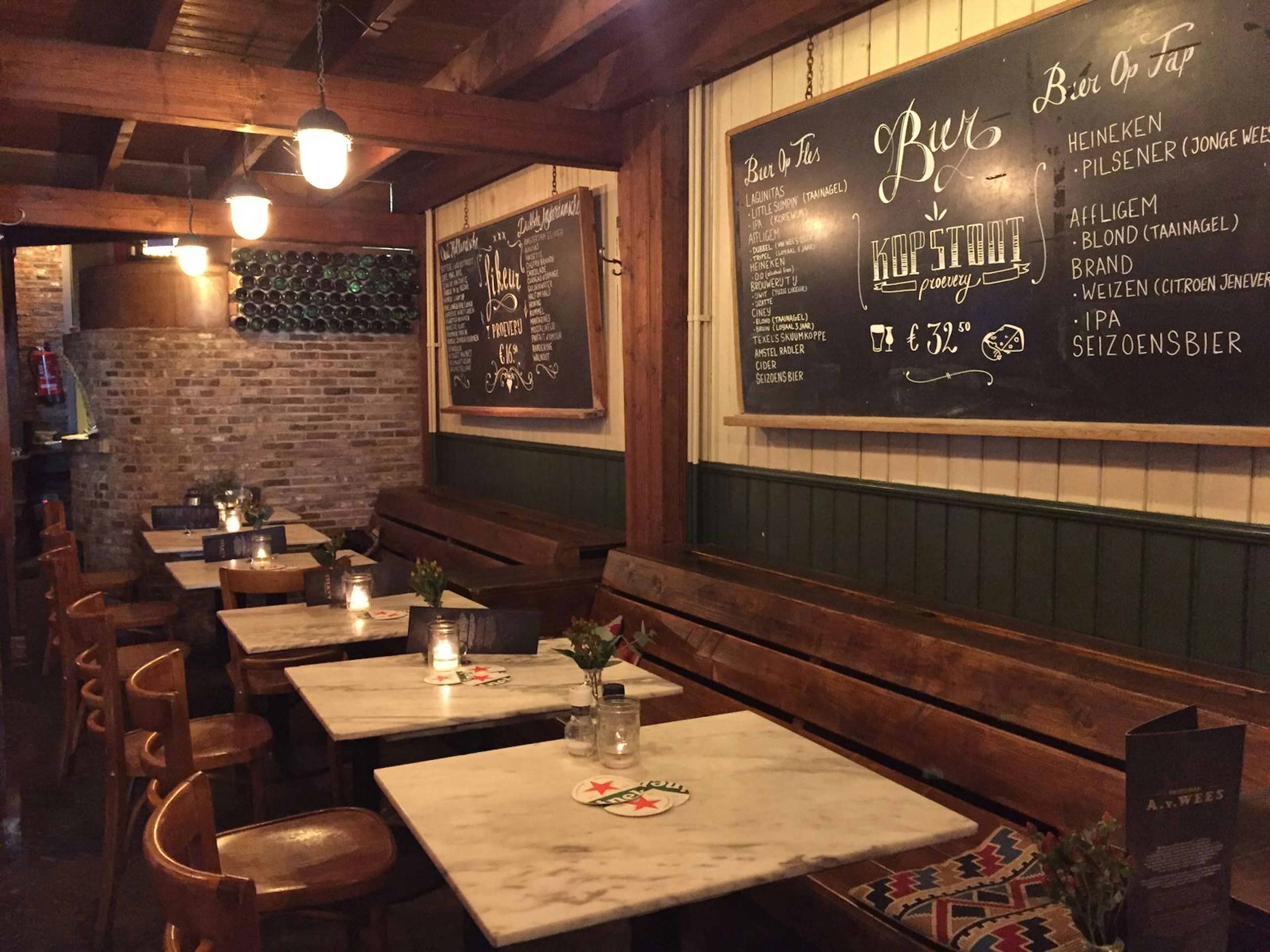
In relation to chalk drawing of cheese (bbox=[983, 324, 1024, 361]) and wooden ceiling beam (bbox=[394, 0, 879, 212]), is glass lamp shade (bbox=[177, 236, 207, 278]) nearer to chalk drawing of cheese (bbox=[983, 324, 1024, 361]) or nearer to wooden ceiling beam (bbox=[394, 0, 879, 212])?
wooden ceiling beam (bbox=[394, 0, 879, 212])

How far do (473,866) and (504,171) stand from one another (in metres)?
5.61

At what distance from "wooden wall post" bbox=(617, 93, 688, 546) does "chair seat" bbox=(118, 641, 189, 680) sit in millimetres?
→ 2212

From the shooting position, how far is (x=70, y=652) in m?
4.56

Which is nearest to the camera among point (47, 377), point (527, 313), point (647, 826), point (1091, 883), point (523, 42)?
point (1091, 883)

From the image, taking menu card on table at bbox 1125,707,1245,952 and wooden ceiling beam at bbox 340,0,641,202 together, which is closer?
menu card on table at bbox 1125,707,1245,952

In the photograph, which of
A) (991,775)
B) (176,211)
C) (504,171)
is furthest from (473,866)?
(176,211)

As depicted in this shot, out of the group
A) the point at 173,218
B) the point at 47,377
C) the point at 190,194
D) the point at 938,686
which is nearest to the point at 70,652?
the point at 938,686

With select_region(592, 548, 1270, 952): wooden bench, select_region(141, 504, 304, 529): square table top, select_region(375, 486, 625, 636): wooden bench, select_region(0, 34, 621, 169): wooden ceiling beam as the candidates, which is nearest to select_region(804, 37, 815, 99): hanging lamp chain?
select_region(0, 34, 621, 169): wooden ceiling beam

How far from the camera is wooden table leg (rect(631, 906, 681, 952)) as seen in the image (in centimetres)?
234

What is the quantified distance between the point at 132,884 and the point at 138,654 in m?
1.40

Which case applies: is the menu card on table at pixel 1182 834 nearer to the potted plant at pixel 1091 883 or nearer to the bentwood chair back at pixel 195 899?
the potted plant at pixel 1091 883

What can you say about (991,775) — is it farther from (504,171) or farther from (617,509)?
(504,171)

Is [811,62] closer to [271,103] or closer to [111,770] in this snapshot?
[271,103]

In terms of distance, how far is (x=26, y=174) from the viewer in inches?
315
